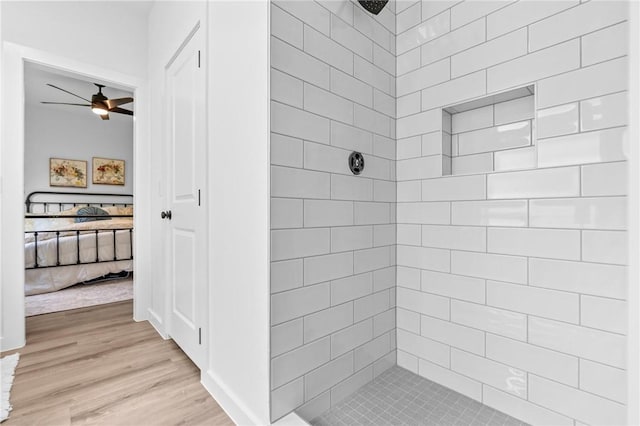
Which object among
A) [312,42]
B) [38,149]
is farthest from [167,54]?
[38,149]

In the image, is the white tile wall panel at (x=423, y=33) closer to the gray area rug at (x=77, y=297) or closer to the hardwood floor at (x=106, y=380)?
the hardwood floor at (x=106, y=380)

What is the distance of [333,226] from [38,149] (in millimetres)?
6183

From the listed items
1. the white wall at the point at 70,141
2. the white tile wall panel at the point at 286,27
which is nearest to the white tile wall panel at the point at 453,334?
the white tile wall panel at the point at 286,27

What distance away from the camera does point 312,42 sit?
4.18 feet

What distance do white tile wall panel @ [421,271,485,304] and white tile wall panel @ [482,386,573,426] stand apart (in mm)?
400

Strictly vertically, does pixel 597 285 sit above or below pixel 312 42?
below

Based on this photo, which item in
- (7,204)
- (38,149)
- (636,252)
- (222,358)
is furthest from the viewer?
(38,149)

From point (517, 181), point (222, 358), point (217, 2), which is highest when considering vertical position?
point (217, 2)

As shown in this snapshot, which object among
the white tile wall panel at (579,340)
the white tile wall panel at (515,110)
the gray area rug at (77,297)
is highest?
the white tile wall panel at (515,110)

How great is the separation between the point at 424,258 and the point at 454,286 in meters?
0.20

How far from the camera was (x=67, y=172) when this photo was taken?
5.31 metres

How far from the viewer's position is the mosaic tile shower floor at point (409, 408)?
1255mm

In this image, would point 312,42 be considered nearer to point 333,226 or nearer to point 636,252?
point 333,226

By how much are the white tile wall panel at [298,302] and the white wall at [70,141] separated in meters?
6.04
